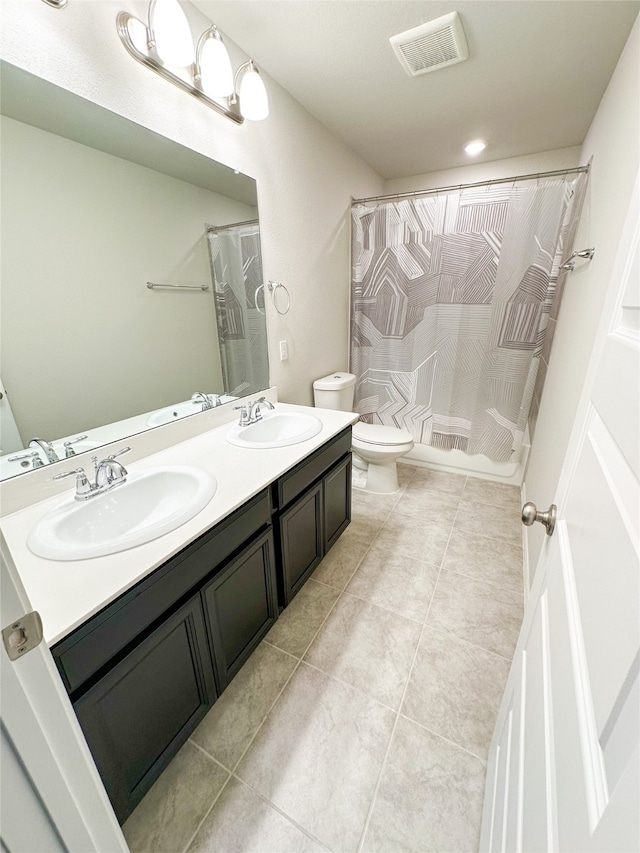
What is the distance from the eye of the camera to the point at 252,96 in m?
1.39

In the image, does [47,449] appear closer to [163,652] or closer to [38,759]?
[163,652]

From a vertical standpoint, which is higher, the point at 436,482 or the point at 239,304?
the point at 239,304

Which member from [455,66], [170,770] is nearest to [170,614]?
[170,770]

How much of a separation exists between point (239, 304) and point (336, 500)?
3.71ft

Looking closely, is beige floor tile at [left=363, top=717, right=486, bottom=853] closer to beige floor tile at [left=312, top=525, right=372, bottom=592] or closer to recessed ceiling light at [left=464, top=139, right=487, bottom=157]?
beige floor tile at [left=312, top=525, right=372, bottom=592]

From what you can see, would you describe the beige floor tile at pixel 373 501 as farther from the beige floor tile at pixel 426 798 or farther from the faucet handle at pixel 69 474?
the faucet handle at pixel 69 474

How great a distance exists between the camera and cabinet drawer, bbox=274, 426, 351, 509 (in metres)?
1.29

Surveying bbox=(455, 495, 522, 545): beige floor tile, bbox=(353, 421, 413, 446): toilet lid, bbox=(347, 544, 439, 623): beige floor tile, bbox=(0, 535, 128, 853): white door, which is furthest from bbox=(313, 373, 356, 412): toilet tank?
bbox=(0, 535, 128, 853): white door

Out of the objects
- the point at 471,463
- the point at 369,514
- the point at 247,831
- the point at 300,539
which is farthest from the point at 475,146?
the point at 247,831

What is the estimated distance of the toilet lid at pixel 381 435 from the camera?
89.0 inches

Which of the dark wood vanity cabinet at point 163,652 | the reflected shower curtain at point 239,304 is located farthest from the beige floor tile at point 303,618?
the reflected shower curtain at point 239,304

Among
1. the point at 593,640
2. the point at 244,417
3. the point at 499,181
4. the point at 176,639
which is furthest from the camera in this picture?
the point at 499,181

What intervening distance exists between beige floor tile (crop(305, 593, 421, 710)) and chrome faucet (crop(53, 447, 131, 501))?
3.31 feet

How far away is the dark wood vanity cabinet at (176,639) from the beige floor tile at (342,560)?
0.34 m
